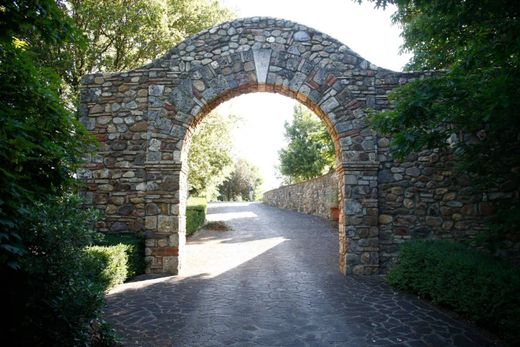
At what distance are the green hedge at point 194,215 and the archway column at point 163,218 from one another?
5432mm

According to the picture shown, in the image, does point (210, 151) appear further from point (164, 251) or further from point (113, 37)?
point (164, 251)

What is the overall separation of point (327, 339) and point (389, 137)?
441 cm

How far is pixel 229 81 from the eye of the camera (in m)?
7.07

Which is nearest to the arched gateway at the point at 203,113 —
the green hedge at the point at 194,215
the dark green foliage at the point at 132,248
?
the dark green foliage at the point at 132,248

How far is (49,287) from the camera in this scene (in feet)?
9.40

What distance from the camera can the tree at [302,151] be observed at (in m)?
24.1

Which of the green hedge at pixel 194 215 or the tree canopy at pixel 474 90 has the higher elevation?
the tree canopy at pixel 474 90

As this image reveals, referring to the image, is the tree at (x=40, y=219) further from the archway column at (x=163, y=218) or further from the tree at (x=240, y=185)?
the tree at (x=240, y=185)

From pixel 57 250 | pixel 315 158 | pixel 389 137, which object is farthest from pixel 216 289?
pixel 315 158

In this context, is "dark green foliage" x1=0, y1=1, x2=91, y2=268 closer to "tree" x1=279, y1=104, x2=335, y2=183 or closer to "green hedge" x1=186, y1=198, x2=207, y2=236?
"green hedge" x1=186, y1=198, x2=207, y2=236

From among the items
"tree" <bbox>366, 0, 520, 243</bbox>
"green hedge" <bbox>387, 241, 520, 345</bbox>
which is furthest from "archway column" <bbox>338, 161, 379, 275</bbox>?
"tree" <bbox>366, 0, 520, 243</bbox>

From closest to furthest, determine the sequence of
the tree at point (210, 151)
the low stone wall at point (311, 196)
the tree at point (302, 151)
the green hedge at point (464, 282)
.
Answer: the green hedge at point (464, 282) → the tree at point (210, 151) → the low stone wall at point (311, 196) → the tree at point (302, 151)

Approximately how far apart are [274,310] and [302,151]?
65.9ft

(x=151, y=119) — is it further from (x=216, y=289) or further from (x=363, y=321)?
(x=363, y=321)
